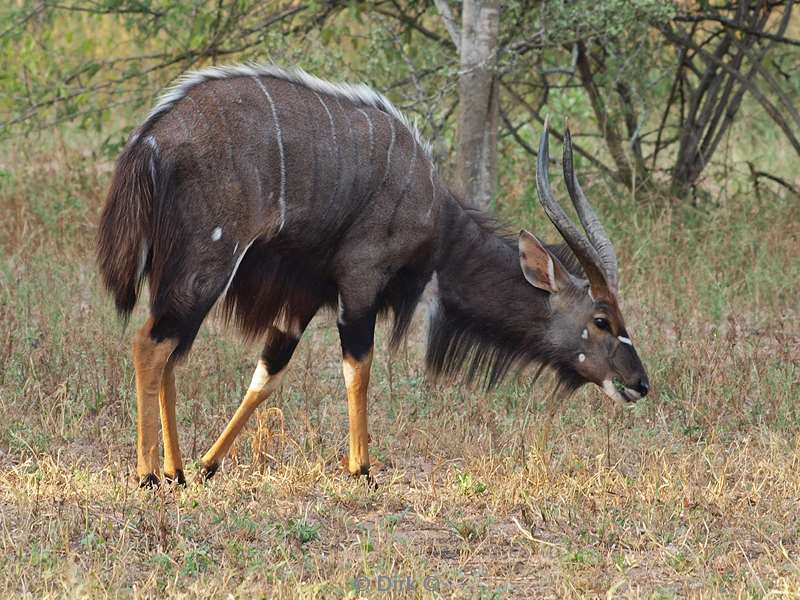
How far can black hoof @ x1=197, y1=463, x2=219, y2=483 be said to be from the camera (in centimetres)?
498

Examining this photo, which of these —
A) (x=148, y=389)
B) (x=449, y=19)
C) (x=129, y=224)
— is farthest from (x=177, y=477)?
(x=449, y=19)

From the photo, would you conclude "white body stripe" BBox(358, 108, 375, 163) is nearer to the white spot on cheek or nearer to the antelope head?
the antelope head

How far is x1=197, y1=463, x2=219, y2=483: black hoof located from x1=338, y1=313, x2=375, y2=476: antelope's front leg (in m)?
0.50

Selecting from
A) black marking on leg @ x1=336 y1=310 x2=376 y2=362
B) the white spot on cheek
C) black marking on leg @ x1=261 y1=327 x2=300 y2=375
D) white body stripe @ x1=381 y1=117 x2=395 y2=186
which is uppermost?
white body stripe @ x1=381 y1=117 x2=395 y2=186

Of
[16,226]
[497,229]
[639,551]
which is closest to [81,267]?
[16,226]

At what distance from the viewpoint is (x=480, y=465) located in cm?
504

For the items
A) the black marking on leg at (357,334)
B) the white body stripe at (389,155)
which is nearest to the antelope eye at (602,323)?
the black marking on leg at (357,334)

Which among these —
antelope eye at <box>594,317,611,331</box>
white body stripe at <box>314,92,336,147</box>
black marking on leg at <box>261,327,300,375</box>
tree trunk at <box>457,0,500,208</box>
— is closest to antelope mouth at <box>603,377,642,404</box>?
antelope eye at <box>594,317,611,331</box>

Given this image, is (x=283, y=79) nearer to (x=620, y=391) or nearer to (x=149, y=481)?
(x=149, y=481)

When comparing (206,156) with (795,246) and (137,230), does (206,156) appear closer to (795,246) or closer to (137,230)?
(137,230)

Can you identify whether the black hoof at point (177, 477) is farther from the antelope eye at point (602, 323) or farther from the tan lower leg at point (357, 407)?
the antelope eye at point (602, 323)

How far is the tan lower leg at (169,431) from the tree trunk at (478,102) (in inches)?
108

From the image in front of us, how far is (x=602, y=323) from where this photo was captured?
208 inches

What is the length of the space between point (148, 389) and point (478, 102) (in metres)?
3.26
